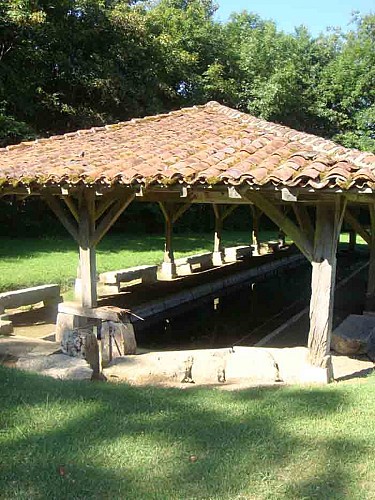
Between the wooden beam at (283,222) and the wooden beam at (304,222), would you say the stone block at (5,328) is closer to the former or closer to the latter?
the wooden beam at (283,222)

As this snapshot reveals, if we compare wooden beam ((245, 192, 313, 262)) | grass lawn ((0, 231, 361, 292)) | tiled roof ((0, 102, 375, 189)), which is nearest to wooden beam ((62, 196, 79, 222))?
tiled roof ((0, 102, 375, 189))

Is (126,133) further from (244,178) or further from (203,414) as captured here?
(203,414)

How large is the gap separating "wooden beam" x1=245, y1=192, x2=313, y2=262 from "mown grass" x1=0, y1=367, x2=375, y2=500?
161cm

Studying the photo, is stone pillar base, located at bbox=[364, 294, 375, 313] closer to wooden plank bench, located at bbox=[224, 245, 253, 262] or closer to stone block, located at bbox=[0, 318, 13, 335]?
stone block, located at bbox=[0, 318, 13, 335]

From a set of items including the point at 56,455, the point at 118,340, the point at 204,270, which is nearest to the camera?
the point at 56,455

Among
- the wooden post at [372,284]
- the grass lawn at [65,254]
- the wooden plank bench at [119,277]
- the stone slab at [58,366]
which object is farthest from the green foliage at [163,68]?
the stone slab at [58,366]

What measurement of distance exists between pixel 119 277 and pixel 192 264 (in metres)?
3.77

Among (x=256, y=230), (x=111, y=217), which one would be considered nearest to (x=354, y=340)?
(x=111, y=217)

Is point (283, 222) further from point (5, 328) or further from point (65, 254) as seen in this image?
point (65, 254)

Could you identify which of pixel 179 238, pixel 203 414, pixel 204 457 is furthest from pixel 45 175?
pixel 179 238

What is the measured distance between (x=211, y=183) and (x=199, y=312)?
5913 millimetres

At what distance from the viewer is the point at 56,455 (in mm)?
3080

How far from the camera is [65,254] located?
1414cm

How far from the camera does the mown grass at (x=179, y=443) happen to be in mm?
2775
